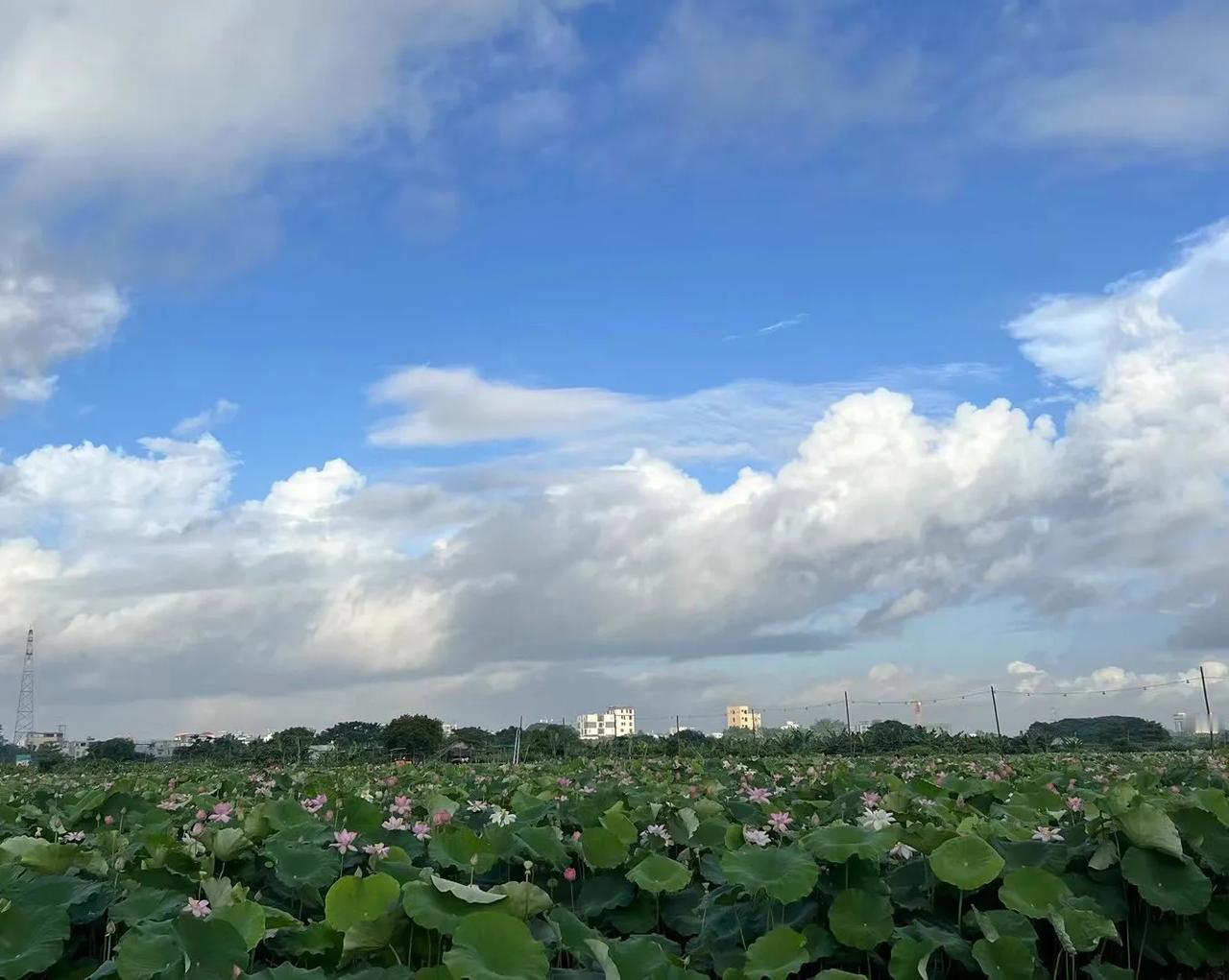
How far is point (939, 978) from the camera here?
3.82 meters

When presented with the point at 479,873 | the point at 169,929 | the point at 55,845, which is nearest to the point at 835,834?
the point at 479,873

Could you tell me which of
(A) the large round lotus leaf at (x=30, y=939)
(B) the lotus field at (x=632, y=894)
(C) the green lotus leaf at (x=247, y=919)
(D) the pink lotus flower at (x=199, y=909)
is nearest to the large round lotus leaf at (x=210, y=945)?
(B) the lotus field at (x=632, y=894)

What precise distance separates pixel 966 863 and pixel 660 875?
1135mm

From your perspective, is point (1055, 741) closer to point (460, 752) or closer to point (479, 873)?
point (460, 752)

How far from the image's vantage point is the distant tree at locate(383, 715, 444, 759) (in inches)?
1323

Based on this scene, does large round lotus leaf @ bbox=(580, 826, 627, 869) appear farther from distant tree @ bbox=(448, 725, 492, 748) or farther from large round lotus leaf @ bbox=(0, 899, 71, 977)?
distant tree @ bbox=(448, 725, 492, 748)

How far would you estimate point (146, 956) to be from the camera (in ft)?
10.1

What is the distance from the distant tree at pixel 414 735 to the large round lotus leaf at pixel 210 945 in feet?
93.2

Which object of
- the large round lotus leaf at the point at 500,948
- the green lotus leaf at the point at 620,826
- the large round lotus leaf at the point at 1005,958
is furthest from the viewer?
the green lotus leaf at the point at 620,826

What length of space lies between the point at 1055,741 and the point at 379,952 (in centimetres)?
2740

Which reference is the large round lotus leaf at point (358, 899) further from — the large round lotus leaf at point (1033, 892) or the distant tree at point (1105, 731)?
the distant tree at point (1105, 731)

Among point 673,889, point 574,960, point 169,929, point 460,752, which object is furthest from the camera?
point 460,752

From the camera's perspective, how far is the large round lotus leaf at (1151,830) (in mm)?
4156

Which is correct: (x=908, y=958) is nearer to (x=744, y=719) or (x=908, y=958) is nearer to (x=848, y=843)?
(x=848, y=843)
